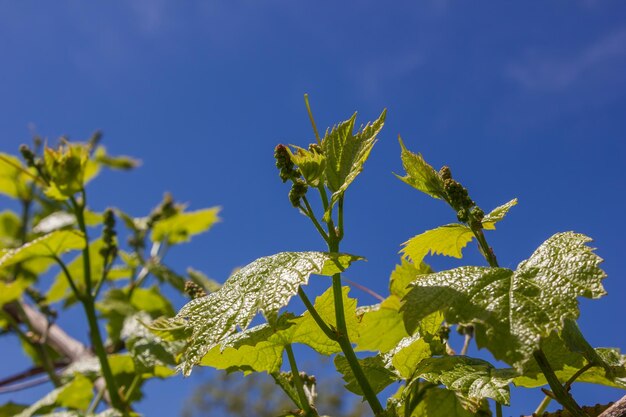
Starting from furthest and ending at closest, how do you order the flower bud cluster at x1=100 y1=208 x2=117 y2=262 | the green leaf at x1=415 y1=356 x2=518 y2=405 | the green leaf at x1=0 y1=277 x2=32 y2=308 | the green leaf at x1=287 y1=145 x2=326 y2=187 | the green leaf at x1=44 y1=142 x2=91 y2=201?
1. the green leaf at x1=0 y1=277 x2=32 y2=308
2. the flower bud cluster at x1=100 y1=208 x2=117 y2=262
3. the green leaf at x1=44 y1=142 x2=91 y2=201
4. the green leaf at x1=287 y1=145 x2=326 y2=187
5. the green leaf at x1=415 y1=356 x2=518 y2=405

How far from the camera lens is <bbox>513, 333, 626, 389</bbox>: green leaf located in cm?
97

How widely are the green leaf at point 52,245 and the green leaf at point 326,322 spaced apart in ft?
3.91

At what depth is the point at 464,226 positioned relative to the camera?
3.51ft

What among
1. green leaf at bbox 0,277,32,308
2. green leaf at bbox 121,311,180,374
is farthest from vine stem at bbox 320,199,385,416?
green leaf at bbox 0,277,32,308

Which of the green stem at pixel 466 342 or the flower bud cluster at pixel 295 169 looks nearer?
the flower bud cluster at pixel 295 169

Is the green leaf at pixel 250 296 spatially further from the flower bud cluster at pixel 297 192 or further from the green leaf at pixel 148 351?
the green leaf at pixel 148 351

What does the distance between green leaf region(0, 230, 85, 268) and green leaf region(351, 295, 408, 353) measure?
1.16 metres

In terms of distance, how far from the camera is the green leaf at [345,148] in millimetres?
1023

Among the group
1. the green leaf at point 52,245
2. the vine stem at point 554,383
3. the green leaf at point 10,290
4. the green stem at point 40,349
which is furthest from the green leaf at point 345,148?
the green stem at point 40,349

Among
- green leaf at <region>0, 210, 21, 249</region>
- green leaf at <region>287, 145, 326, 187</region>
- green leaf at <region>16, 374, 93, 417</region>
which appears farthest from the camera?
green leaf at <region>0, 210, 21, 249</region>

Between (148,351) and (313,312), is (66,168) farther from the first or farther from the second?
(313,312)

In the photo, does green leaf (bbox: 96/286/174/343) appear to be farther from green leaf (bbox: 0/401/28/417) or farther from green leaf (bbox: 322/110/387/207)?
green leaf (bbox: 322/110/387/207)

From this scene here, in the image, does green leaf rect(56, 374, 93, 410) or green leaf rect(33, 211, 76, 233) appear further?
green leaf rect(33, 211, 76, 233)

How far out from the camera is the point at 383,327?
1.28 metres
